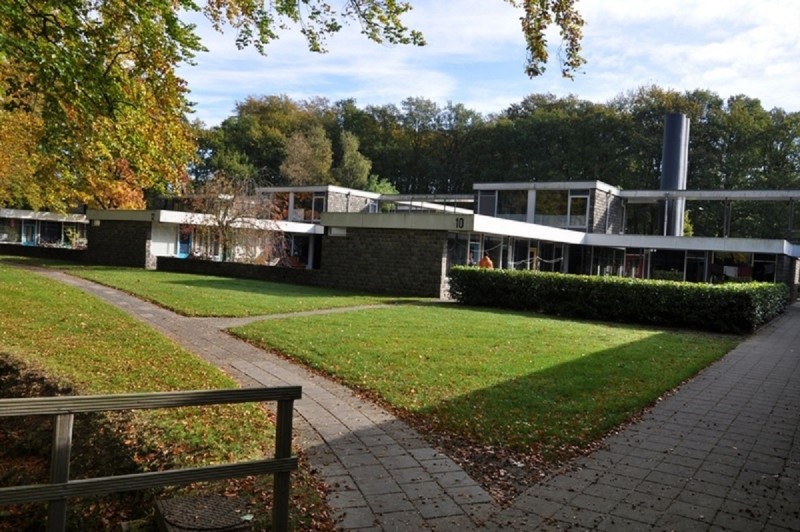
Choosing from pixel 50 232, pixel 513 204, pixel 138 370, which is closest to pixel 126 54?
pixel 138 370

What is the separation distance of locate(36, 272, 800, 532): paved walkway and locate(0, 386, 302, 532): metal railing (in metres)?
0.70

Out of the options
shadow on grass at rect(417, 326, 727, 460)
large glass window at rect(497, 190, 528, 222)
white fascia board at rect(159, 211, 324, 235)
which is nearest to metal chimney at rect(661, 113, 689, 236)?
large glass window at rect(497, 190, 528, 222)

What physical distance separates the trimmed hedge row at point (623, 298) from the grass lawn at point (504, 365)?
3.55 ft

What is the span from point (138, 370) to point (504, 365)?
189 inches

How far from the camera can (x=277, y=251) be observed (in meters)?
34.8

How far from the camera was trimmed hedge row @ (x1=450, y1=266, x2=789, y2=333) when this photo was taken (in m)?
15.4

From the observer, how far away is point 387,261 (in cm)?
2209

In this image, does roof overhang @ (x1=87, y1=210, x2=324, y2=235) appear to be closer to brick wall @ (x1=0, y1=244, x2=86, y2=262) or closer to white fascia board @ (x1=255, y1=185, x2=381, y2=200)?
brick wall @ (x1=0, y1=244, x2=86, y2=262)

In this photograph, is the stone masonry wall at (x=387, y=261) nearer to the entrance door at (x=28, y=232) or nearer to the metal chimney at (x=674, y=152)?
the metal chimney at (x=674, y=152)

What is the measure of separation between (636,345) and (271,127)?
55.7 metres

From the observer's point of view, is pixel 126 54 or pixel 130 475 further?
pixel 126 54

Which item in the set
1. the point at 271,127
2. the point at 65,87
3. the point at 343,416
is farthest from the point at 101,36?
the point at 271,127

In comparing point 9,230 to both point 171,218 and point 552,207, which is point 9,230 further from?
point 552,207

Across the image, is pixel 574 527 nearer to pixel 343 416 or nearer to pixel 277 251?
pixel 343 416
